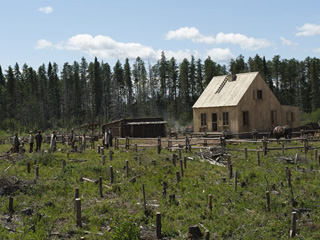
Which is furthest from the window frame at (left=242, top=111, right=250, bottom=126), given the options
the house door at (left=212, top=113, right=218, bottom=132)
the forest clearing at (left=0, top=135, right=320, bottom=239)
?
the forest clearing at (left=0, top=135, right=320, bottom=239)

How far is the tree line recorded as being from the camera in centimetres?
7681

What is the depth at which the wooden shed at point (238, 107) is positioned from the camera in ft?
113

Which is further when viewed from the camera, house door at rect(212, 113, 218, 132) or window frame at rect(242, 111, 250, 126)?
house door at rect(212, 113, 218, 132)

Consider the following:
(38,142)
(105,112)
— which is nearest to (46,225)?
(38,142)

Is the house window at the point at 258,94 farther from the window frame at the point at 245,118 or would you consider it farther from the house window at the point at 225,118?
the house window at the point at 225,118

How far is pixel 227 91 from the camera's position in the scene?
120ft

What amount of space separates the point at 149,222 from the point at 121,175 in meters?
6.02

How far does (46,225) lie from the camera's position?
37.0 ft

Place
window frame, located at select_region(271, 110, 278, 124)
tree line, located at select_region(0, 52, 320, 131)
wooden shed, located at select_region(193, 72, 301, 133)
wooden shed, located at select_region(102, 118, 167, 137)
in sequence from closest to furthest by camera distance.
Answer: wooden shed, located at select_region(193, 72, 301, 133) → window frame, located at select_region(271, 110, 278, 124) → wooden shed, located at select_region(102, 118, 167, 137) → tree line, located at select_region(0, 52, 320, 131)

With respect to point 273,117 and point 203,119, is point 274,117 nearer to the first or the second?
point 273,117

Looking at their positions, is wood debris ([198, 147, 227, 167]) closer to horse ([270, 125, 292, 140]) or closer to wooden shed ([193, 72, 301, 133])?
horse ([270, 125, 292, 140])

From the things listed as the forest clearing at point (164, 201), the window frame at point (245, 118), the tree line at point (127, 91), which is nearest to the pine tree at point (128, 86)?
the tree line at point (127, 91)

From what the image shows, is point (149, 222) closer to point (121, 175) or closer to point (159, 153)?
point (121, 175)

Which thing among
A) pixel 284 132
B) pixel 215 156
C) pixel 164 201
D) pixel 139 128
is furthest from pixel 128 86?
pixel 164 201
